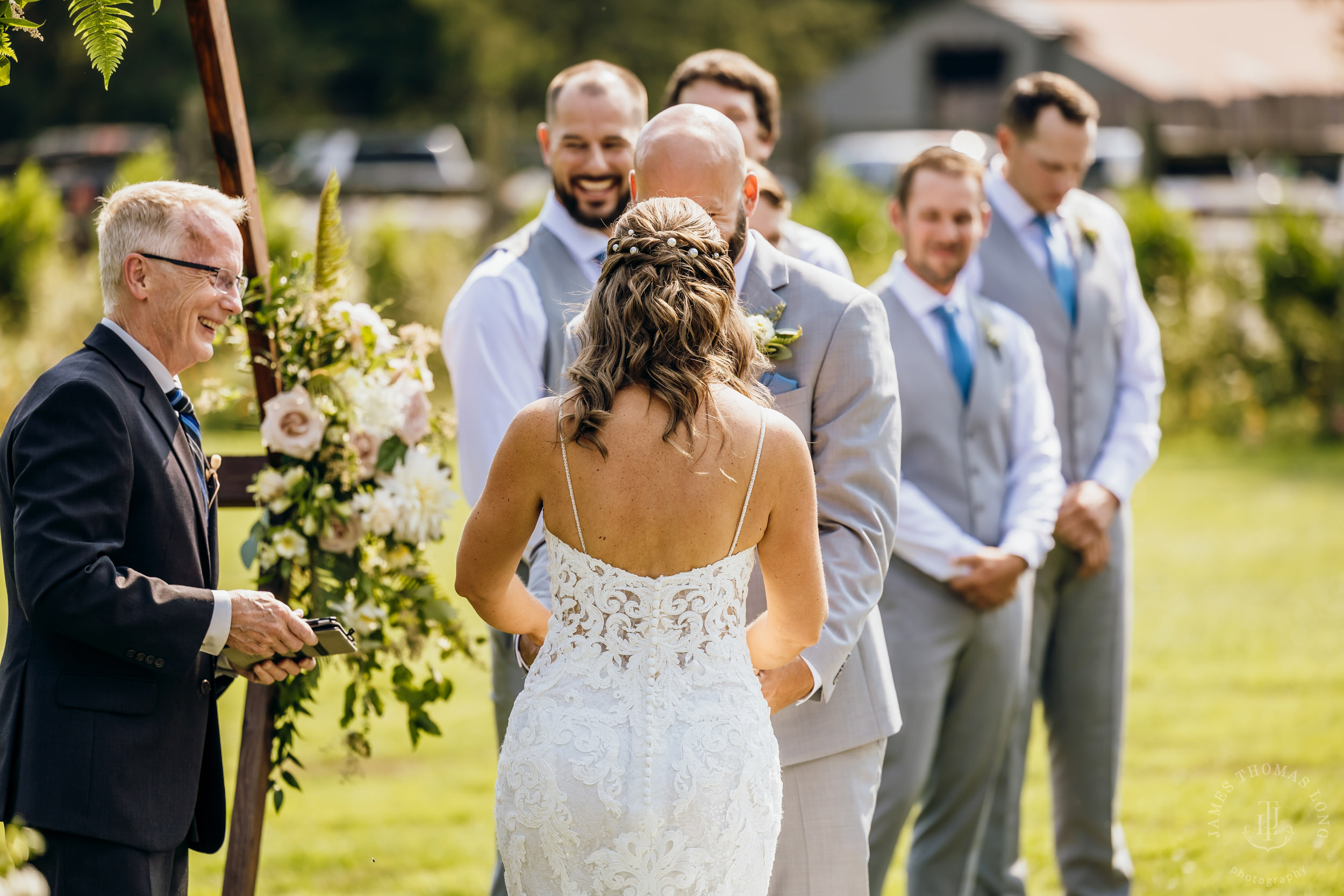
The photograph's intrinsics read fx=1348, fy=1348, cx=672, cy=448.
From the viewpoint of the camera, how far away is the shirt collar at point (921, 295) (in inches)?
170

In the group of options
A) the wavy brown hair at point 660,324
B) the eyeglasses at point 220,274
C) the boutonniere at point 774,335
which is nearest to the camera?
the wavy brown hair at point 660,324

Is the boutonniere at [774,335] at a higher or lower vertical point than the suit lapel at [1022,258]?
lower

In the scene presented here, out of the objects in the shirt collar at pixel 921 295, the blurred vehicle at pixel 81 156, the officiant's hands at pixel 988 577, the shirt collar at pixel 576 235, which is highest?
the blurred vehicle at pixel 81 156

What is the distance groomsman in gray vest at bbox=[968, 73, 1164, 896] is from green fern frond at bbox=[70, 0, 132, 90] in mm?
2947

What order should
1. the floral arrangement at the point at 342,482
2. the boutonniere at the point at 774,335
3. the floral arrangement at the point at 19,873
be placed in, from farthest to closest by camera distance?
the floral arrangement at the point at 342,482 < the boutonniere at the point at 774,335 < the floral arrangement at the point at 19,873

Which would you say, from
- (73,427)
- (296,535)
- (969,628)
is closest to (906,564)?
(969,628)

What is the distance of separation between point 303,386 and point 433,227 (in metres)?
12.7

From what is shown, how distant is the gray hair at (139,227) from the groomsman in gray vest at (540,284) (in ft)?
3.24

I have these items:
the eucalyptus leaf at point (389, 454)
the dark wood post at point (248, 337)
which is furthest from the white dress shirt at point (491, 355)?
the dark wood post at point (248, 337)

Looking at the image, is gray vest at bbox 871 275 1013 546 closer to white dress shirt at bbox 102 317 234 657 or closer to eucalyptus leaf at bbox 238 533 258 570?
eucalyptus leaf at bbox 238 533 258 570

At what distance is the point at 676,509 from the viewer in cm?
248

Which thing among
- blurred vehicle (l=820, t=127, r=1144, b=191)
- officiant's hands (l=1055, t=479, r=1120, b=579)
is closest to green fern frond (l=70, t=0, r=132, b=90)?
officiant's hands (l=1055, t=479, r=1120, b=579)

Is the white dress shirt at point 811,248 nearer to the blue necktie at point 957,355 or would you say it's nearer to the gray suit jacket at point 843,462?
the blue necktie at point 957,355

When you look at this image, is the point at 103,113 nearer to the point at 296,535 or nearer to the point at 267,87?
the point at 267,87
